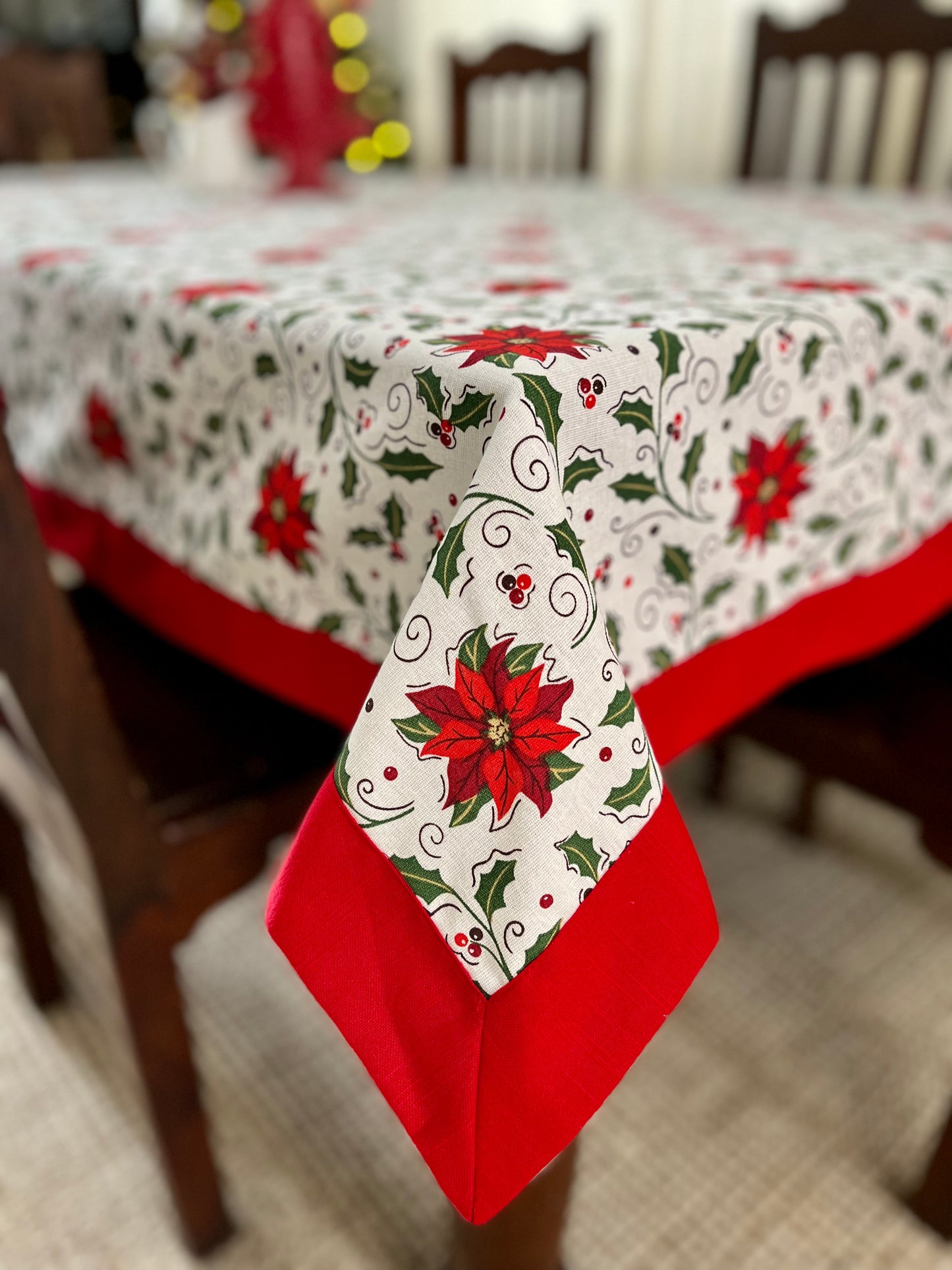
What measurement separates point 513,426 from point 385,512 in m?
0.11

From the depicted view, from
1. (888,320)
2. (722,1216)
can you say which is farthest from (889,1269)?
(888,320)

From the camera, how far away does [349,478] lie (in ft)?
1.55

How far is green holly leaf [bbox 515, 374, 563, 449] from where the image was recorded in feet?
1.25

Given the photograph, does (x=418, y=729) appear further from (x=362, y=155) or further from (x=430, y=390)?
(x=362, y=155)

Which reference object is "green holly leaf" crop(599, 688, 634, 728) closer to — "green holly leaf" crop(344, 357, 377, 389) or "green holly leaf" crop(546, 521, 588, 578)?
"green holly leaf" crop(546, 521, 588, 578)

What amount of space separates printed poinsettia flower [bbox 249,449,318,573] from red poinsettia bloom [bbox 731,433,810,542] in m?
0.24

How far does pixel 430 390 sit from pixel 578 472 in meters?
0.08

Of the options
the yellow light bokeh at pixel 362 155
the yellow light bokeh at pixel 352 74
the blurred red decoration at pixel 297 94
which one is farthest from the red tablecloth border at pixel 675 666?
the yellow light bokeh at pixel 352 74

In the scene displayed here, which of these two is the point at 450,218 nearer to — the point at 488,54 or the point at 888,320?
the point at 888,320

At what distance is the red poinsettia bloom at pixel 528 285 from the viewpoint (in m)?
0.58

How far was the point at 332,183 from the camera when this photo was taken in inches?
51.3

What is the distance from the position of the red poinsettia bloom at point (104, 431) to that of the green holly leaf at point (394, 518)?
0.32 metres

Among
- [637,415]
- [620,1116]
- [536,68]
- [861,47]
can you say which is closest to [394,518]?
[637,415]

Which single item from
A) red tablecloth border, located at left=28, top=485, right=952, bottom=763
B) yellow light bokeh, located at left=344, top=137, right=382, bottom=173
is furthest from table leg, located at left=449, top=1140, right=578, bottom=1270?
yellow light bokeh, located at left=344, top=137, right=382, bottom=173
